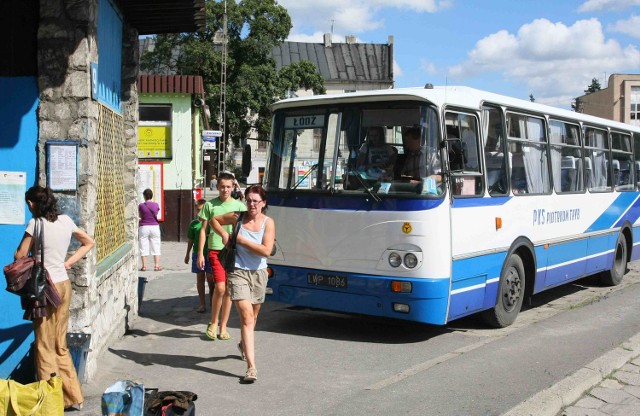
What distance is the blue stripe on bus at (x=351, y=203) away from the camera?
332 inches

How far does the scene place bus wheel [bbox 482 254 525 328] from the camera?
32.4 feet

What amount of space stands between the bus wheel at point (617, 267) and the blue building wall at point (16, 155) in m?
11.0

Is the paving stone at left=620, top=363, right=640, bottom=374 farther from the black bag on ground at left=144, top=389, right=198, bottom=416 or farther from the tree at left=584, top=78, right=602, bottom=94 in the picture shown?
the tree at left=584, top=78, right=602, bottom=94

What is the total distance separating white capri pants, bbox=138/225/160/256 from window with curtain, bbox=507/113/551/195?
26.9ft

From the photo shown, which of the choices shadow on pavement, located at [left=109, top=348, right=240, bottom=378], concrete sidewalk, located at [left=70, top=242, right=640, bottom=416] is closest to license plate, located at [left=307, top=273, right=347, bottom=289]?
concrete sidewalk, located at [left=70, top=242, right=640, bottom=416]

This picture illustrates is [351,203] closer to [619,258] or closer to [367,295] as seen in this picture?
[367,295]

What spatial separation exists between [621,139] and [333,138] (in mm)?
8047

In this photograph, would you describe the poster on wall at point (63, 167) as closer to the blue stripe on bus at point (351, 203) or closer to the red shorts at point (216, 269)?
the red shorts at point (216, 269)

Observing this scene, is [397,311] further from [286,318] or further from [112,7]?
[112,7]

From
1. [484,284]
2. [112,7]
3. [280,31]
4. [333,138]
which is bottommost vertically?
[484,284]

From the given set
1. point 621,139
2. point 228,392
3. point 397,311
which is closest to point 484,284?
point 397,311

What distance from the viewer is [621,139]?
48.8ft

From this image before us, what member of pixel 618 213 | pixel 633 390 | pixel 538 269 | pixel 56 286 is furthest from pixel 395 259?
pixel 618 213

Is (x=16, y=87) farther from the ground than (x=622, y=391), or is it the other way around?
(x=16, y=87)
